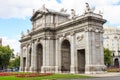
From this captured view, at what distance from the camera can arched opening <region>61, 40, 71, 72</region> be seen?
182 ft

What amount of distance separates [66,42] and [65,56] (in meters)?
3.49

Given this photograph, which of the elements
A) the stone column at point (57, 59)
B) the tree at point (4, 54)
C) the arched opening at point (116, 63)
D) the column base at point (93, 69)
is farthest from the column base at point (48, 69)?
the arched opening at point (116, 63)

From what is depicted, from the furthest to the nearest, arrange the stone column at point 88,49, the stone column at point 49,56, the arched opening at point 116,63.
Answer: the arched opening at point 116,63
the stone column at point 49,56
the stone column at point 88,49

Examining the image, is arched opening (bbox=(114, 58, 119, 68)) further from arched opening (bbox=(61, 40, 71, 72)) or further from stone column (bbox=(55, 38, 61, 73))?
stone column (bbox=(55, 38, 61, 73))

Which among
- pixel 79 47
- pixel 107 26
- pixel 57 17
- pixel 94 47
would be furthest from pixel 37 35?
pixel 107 26

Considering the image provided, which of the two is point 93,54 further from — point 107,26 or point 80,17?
point 107,26

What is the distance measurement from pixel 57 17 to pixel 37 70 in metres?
15.6

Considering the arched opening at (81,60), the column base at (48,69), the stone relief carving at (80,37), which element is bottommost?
the column base at (48,69)

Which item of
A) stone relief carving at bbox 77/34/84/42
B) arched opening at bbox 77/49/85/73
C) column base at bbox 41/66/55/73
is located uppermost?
stone relief carving at bbox 77/34/84/42

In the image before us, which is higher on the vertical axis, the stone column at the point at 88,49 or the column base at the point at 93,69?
the stone column at the point at 88,49

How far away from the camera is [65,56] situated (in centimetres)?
5609

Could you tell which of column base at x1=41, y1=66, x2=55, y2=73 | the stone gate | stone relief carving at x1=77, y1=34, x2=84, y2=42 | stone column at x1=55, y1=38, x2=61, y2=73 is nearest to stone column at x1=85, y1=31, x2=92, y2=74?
the stone gate

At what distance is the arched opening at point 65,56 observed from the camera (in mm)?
55344

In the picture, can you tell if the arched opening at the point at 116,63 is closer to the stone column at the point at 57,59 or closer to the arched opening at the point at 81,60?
the stone column at the point at 57,59
